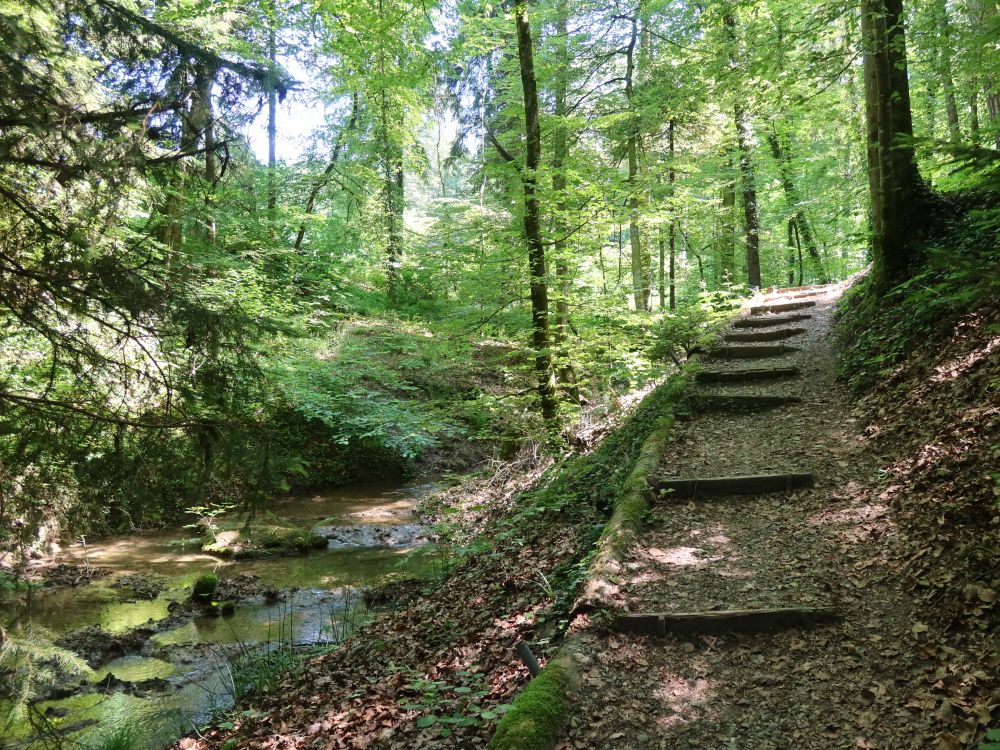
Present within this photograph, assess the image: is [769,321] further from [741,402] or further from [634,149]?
[634,149]

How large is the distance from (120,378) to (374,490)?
10.8 metres

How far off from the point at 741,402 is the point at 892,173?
3315 millimetres

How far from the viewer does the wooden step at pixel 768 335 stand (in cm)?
992

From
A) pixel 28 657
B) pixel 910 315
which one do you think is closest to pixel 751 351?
pixel 910 315

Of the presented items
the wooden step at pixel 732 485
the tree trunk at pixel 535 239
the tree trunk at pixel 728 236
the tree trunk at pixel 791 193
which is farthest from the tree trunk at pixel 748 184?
the wooden step at pixel 732 485

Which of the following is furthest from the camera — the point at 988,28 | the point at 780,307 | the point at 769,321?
the point at 780,307

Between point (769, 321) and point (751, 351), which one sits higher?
point (769, 321)

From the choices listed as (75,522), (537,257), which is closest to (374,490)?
(537,257)

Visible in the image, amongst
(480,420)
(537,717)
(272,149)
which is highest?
(272,149)

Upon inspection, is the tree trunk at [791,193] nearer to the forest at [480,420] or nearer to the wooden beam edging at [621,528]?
the forest at [480,420]

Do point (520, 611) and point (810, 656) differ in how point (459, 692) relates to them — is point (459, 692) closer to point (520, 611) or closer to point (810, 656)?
point (520, 611)

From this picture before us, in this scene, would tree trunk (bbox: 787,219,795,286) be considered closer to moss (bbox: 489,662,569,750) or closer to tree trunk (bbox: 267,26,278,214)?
tree trunk (bbox: 267,26,278,214)

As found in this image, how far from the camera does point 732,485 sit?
5.36 meters

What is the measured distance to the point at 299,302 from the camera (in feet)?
47.3
